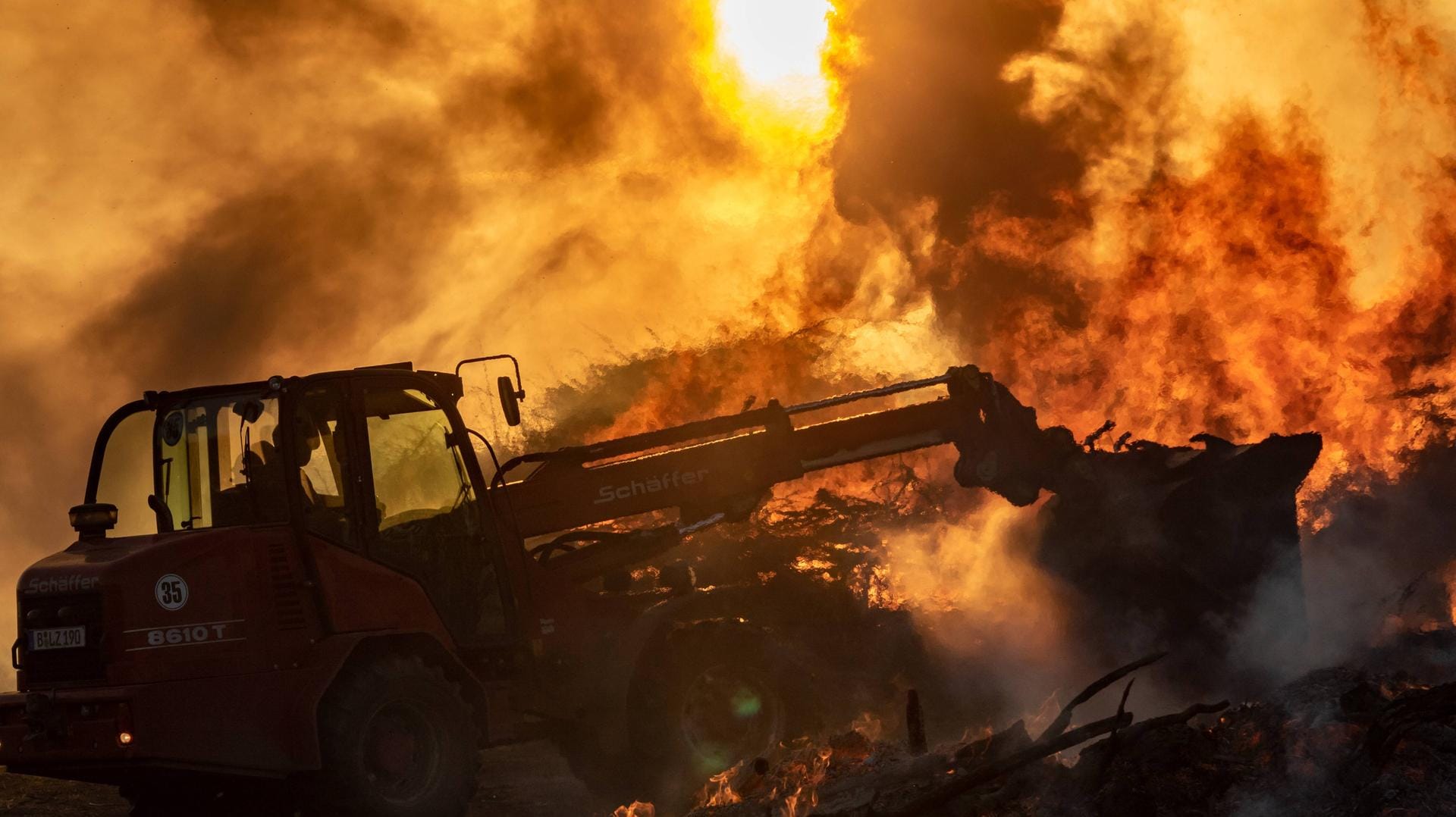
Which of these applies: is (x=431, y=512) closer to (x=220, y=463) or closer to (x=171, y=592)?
(x=220, y=463)

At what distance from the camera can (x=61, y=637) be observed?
28.2ft

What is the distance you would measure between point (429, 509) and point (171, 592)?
224 centimetres

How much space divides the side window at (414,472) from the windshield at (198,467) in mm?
767

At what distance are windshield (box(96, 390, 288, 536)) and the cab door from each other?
69cm

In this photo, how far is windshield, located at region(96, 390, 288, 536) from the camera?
31.5 feet

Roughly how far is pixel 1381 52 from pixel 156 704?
59.3ft

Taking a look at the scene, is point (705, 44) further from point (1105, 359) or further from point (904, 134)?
point (1105, 359)

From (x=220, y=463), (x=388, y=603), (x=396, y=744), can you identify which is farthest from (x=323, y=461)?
(x=396, y=744)

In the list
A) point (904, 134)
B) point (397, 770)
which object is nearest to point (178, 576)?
point (397, 770)

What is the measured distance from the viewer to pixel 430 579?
10438mm

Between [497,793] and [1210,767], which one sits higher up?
[497,793]

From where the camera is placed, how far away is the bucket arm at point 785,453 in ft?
39.7

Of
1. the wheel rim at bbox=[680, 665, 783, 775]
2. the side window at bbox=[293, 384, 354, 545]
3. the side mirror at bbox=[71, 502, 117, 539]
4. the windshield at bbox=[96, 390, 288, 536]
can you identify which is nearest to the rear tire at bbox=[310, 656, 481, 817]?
the side window at bbox=[293, 384, 354, 545]

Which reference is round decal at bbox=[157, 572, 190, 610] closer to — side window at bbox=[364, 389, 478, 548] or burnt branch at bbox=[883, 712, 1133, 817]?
side window at bbox=[364, 389, 478, 548]
